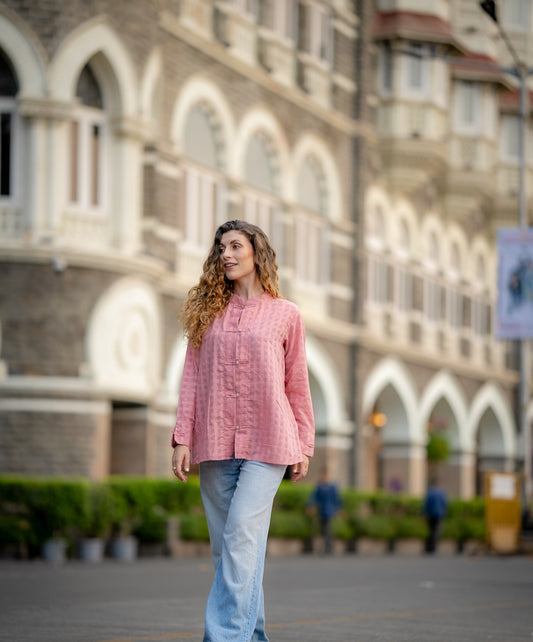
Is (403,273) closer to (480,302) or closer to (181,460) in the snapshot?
(480,302)

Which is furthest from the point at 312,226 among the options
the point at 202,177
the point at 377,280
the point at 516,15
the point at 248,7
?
the point at 516,15

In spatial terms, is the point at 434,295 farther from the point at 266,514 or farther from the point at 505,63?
the point at 266,514

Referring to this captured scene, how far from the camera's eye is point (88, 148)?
24.4 m

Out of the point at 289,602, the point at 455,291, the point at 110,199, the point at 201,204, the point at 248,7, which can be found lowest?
the point at 289,602

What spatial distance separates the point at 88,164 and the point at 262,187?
25.0ft

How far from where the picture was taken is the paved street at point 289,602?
9625 mm

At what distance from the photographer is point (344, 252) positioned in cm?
3494

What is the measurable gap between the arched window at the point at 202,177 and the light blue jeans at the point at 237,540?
21.0 metres

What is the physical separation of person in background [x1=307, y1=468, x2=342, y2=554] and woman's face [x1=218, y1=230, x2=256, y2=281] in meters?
21.4

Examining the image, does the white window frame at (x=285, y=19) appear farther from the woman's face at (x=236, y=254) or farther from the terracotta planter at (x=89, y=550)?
the woman's face at (x=236, y=254)

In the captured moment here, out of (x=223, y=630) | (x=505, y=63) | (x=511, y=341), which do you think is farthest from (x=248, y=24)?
(x=223, y=630)

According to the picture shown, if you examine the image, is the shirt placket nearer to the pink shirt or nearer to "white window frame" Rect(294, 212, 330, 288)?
the pink shirt

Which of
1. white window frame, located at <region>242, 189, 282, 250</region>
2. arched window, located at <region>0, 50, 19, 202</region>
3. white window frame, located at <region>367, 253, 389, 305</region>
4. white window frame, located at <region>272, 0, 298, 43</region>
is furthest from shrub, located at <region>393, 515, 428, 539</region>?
arched window, located at <region>0, 50, 19, 202</region>

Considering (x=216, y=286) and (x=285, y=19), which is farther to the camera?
(x=285, y=19)
